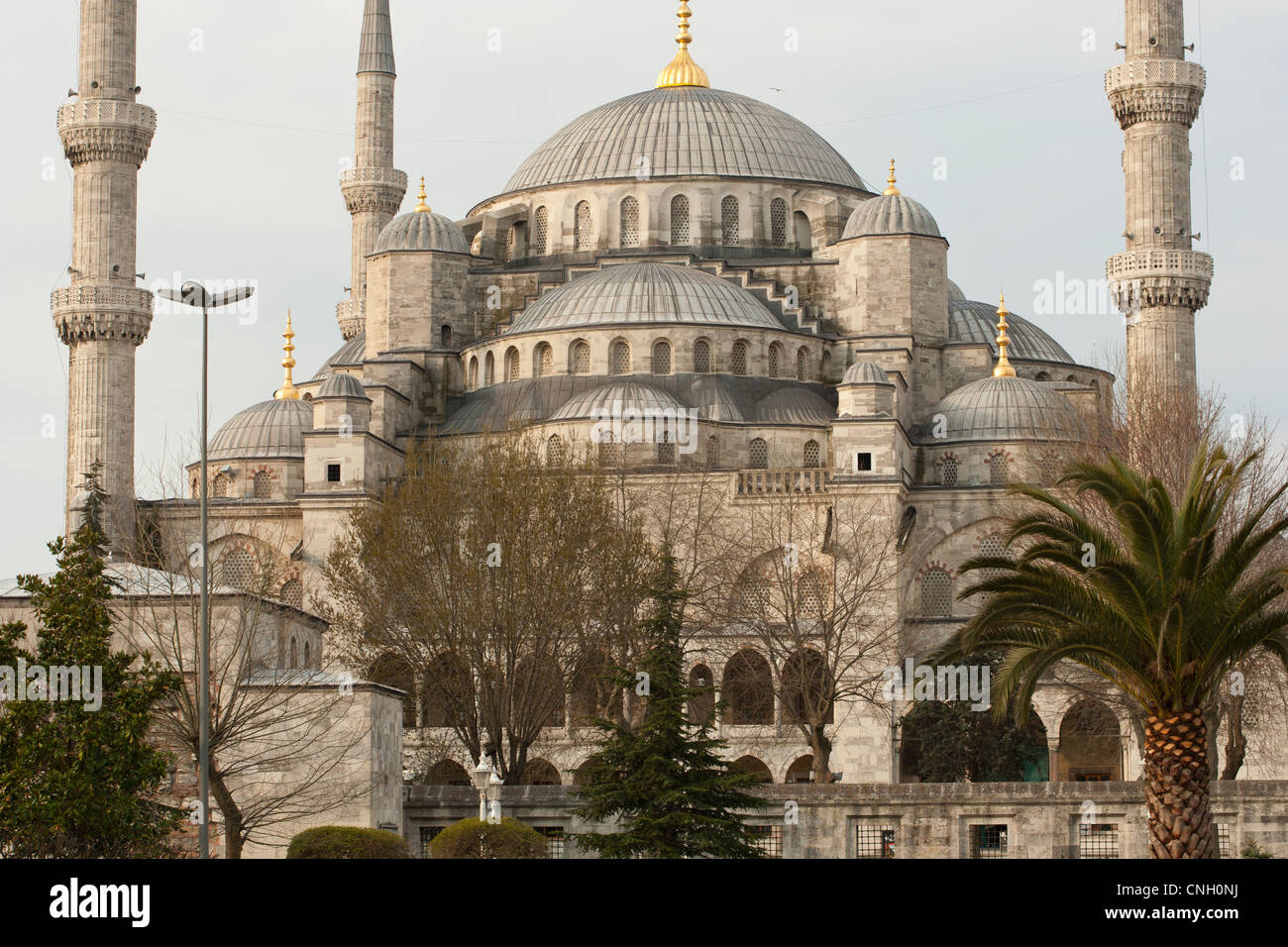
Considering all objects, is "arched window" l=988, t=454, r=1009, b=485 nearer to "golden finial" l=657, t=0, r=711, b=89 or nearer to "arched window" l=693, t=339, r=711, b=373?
"arched window" l=693, t=339, r=711, b=373

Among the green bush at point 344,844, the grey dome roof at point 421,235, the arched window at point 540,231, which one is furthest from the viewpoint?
the arched window at point 540,231

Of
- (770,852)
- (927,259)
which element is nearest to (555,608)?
(770,852)

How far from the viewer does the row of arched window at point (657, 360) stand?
176 feet

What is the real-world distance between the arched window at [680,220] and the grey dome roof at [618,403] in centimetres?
1034

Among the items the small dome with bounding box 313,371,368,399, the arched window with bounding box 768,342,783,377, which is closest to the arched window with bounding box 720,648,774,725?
the arched window with bounding box 768,342,783,377

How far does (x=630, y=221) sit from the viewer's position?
61281 millimetres

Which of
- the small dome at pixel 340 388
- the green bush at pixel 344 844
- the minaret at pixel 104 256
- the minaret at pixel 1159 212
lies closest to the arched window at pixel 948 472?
the minaret at pixel 1159 212

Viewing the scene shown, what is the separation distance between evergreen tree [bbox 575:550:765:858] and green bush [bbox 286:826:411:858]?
2.56m

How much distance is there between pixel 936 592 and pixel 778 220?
15235 millimetres

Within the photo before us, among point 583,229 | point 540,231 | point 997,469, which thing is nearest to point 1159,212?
point 997,469

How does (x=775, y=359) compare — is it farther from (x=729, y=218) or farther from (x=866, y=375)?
(x=729, y=218)

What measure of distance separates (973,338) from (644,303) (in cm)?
1069

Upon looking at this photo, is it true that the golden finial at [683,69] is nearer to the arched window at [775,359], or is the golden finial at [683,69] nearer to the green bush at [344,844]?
the arched window at [775,359]
